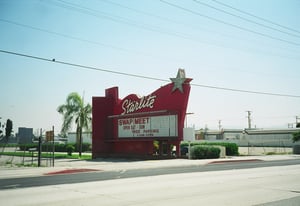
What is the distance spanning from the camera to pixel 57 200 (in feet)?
32.8

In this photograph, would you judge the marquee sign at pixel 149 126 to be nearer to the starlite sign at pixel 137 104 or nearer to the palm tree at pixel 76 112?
the starlite sign at pixel 137 104

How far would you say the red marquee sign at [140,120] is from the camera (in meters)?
32.2

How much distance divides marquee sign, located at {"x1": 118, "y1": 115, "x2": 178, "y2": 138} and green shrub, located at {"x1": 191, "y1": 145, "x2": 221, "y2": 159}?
382 cm

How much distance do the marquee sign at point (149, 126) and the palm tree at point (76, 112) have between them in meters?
14.5

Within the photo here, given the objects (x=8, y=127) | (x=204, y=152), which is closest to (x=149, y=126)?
(x=204, y=152)

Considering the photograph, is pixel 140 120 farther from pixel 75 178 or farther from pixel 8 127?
pixel 8 127

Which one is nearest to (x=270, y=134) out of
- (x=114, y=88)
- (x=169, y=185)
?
(x=114, y=88)

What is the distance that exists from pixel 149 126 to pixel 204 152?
634 cm

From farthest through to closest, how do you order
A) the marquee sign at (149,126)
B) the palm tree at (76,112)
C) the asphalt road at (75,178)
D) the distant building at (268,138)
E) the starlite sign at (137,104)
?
the distant building at (268,138)
the palm tree at (76,112)
the starlite sign at (137,104)
the marquee sign at (149,126)
the asphalt road at (75,178)

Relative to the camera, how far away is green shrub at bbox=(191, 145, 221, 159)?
3403 centimetres

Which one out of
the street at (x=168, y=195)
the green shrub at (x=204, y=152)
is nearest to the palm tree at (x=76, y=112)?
the green shrub at (x=204, y=152)

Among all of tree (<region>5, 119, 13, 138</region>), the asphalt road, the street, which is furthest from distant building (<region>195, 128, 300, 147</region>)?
the street

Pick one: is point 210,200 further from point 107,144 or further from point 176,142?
point 107,144

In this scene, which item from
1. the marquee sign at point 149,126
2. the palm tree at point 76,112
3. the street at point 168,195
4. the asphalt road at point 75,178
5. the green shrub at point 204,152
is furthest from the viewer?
the palm tree at point 76,112
